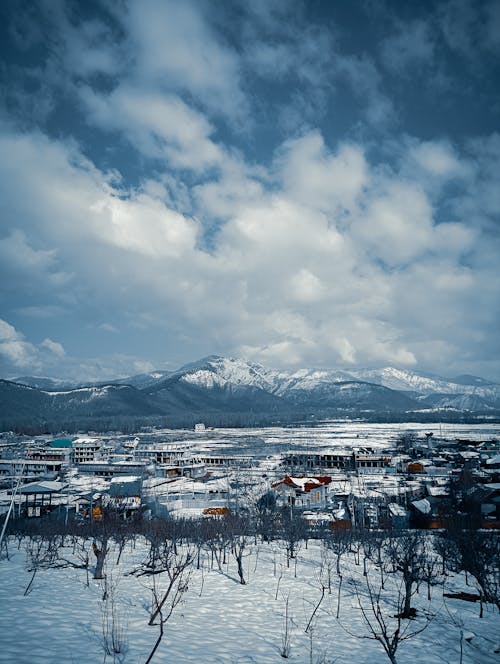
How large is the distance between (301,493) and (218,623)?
30305mm

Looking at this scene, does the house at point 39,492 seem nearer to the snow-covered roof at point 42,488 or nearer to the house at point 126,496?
the snow-covered roof at point 42,488

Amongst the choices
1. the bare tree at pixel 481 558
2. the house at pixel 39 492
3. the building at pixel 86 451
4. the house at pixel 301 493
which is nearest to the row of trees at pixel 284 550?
the bare tree at pixel 481 558

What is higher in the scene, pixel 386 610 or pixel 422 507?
pixel 386 610

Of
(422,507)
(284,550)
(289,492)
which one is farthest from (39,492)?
(422,507)

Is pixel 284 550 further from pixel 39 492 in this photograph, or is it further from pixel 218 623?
pixel 39 492

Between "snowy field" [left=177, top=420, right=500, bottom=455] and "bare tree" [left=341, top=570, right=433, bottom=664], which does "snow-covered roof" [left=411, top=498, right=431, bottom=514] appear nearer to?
"bare tree" [left=341, top=570, right=433, bottom=664]

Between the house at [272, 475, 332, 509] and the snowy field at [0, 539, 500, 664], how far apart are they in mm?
20397

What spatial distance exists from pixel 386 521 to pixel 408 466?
1570 inches

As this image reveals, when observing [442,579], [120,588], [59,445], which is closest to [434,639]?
[442,579]

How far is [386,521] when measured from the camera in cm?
3158

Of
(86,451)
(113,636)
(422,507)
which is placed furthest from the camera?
(86,451)

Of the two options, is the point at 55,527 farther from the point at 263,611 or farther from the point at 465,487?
the point at 465,487

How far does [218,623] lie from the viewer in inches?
554

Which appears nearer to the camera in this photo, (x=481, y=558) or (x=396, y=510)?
(x=481, y=558)
